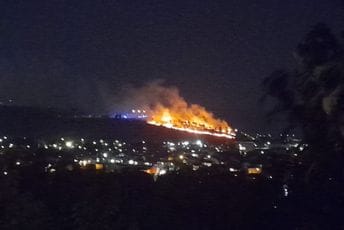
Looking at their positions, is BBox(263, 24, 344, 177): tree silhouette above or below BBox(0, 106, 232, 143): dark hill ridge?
below

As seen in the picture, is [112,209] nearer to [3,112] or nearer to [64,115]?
[3,112]

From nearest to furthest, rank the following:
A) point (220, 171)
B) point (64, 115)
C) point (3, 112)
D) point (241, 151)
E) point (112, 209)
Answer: point (112, 209)
point (220, 171)
point (241, 151)
point (3, 112)
point (64, 115)

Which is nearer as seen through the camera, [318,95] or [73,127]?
[318,95]

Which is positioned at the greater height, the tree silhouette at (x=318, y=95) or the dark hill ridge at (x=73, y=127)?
the dark hill ridge at (x=73, y=127)

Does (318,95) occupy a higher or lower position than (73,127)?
lower

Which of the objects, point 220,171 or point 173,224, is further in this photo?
point 220,171

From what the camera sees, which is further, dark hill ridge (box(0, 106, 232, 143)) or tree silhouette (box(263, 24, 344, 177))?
dark hill ridge (box(0, 106, 232, 143))

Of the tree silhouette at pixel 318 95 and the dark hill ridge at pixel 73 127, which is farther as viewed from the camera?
the dark hill ridge at pixel 73 127

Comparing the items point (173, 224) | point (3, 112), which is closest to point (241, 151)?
point (173, 224)
